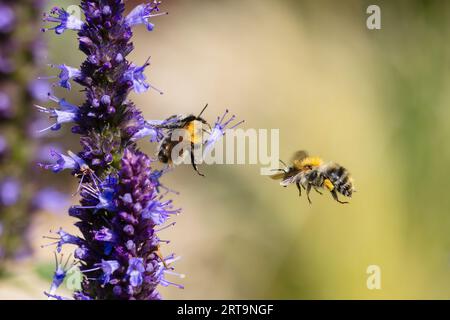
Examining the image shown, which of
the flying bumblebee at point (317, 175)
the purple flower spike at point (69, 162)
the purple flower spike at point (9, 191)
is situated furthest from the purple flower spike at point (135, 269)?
the purple flower spike at point (9, 191)

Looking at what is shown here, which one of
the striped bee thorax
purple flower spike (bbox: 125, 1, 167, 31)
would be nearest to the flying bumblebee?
the striped bee thorax

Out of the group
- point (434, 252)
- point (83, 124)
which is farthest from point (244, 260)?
point (83, 124)

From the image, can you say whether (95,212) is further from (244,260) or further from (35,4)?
(244,260)

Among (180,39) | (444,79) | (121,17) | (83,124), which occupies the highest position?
(180,39)

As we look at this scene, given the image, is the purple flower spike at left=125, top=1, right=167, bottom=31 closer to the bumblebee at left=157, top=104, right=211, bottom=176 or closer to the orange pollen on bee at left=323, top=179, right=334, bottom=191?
the bumblebee at left=157, top=104, right=211, bottom=176

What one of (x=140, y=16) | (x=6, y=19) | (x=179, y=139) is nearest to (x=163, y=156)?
(x=179, y=139)

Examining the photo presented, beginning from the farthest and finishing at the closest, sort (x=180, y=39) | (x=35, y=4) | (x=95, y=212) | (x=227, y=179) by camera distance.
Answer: (x=180, y=39)
(x=227, y=179)
(x=35, y=4)
(x=95, y=212)

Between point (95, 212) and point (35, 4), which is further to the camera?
point (35, 4)
